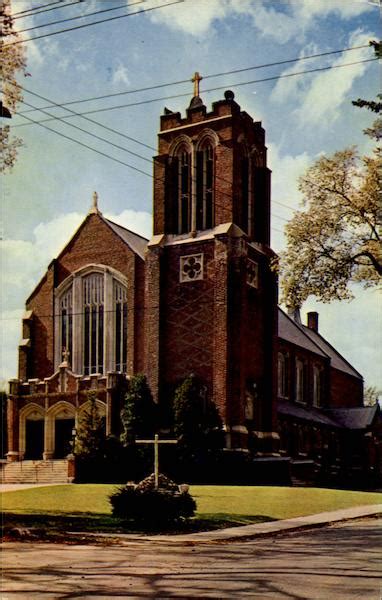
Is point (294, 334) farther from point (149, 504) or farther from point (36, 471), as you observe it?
point (149, 504)

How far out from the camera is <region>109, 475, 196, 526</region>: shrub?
19.7m

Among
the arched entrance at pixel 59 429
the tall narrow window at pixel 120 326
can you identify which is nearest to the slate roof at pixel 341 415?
the tall narrow window at pixel 120 326

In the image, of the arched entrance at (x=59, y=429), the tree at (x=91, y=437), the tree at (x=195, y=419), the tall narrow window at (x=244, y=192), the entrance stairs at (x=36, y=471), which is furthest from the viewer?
the arched entrance at (x=59, y=429)

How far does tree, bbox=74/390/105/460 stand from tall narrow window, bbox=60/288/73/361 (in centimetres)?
457

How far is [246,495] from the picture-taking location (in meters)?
29.9

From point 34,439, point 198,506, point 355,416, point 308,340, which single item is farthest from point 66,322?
point 355,416

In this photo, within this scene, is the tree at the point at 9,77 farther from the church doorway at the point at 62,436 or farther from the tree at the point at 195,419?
the church doorway at the point at 62,436

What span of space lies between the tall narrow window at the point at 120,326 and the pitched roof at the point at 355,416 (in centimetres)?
2374

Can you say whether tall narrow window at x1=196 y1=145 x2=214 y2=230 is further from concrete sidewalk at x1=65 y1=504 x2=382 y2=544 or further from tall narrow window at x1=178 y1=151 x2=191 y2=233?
concrete sidewalk at x1=65 y1=504 x2=382 y2=544

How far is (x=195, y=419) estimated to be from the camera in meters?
38.5

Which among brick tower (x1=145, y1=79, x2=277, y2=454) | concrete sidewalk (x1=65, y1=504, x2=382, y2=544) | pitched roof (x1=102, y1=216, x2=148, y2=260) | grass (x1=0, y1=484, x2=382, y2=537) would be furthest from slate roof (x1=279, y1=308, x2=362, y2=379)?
concrete sidewalk (x1=65, y1=504, x2=382, y2=544)

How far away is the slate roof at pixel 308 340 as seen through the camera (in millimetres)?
60406

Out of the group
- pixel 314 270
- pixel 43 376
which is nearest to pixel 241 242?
pixel 43 376

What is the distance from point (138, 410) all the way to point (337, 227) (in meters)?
20.4
